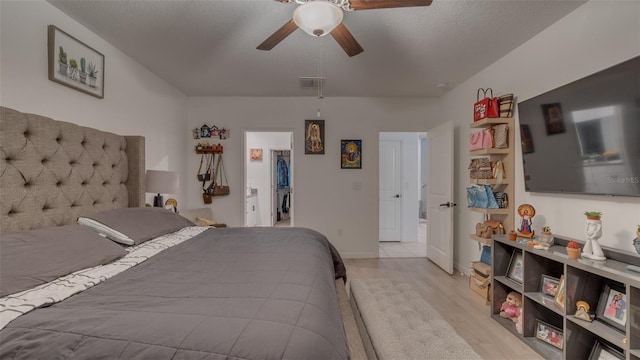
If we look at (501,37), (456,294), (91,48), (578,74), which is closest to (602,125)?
(578,74)

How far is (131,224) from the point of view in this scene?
181cm

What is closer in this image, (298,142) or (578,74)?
(578,74)

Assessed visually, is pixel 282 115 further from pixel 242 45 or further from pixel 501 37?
pixel 501 37

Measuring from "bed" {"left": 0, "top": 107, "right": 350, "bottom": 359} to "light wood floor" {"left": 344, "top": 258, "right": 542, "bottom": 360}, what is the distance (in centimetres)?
102

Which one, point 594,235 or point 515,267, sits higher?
point 594,235

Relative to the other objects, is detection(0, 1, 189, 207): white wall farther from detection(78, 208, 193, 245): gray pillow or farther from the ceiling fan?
the ceiling fan

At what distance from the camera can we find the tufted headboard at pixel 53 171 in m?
1.43

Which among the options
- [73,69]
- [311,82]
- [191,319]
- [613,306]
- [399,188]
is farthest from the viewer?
[399,188]

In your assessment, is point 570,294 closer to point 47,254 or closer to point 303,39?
point 303,39

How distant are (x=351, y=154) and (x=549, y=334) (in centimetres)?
279

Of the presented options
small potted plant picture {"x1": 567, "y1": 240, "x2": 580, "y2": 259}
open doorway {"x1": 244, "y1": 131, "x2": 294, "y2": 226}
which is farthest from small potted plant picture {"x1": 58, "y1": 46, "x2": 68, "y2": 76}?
open doorway {"x1": 244, "y1": 131, "x2": 294, "y2": 226}

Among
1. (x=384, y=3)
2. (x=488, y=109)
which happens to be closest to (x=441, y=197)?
(x=488, y=109)

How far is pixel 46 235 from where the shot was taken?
4.30 ft

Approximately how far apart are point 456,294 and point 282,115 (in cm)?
311
